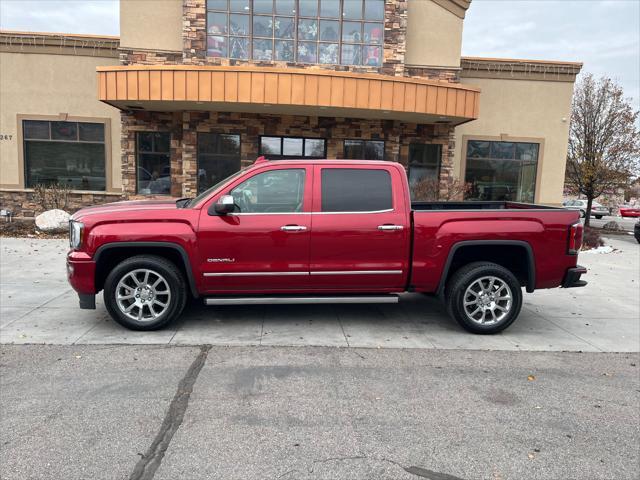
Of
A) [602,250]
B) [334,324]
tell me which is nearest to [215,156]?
[334,324]

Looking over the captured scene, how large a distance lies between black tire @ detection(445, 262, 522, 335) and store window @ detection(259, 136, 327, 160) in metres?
11.0

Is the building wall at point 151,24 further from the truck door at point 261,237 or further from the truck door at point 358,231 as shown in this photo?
the truck door at point 358,231

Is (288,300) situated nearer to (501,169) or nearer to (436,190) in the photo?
(436,190)

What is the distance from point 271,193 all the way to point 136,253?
166cm

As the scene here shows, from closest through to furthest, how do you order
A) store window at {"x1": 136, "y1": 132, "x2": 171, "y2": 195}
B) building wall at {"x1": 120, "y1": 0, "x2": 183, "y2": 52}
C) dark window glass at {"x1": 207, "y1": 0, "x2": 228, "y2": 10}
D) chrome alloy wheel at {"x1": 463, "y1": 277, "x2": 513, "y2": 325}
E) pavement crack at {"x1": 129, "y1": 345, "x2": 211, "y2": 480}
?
1. pavement crack at {"x1": 129, "y1": 345, "x2": 211, "y2": 480}
2. chrome alloy wheel at {"x1": 463, "y1": 277, "x2": 513, "y2": 325}
3. building wall at {"x1": 120, "y1": 0, "x2": 183, "y2": 52}
4. dark window glass at {"x1": 207, "y1": 0, "x2": 228, "y2": 10}
5. store window at {"x1": 136, "y1": 132, "x2": 171, "y2": 195}

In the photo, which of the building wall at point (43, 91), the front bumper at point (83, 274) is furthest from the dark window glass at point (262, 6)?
the front bumper at point (83, 274)

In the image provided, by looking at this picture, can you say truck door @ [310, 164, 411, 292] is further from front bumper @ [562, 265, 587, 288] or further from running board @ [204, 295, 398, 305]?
front bumper @ [562, 265, 587, 288]

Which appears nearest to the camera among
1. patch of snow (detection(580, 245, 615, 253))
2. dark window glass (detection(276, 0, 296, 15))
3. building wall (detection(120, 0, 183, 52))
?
patch of snow (detection(580, 245, 615, 253))

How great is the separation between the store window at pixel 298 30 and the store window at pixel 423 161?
3.14 meters

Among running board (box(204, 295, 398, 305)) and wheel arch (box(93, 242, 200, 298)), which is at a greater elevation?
wheel arch (box(93, 242, 200, 298))

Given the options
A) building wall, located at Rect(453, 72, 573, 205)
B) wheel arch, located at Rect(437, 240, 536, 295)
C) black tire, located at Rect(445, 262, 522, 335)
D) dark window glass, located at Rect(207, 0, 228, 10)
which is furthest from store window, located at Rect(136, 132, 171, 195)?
black tire, located at Rect(445, 262, 522, 335)

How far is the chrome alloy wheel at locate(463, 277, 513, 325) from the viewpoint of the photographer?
18.7 ft

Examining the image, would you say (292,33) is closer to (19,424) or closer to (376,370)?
(376,370)

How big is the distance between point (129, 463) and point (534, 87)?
59.3 feet
